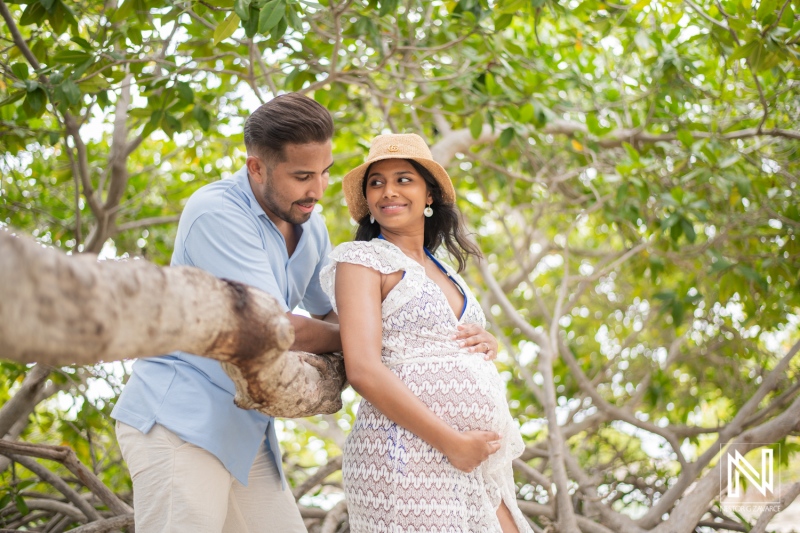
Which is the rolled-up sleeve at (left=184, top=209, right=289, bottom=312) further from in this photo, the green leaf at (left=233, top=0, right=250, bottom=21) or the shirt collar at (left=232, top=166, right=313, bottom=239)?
the green leaf at (left=233, top=0, right=250, bottom=21)

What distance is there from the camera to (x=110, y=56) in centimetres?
281

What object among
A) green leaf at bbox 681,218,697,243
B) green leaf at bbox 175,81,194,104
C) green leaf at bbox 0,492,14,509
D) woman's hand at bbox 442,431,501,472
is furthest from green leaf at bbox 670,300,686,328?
green leaf at bbox 0,492,14,509

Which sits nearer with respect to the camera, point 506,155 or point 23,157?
point 23,157

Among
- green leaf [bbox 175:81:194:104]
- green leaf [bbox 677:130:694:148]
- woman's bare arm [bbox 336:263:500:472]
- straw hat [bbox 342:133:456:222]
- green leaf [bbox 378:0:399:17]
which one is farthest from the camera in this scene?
green leaf [bbox 677:130:694:148]

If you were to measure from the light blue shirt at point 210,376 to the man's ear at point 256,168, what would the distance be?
0.33 feet

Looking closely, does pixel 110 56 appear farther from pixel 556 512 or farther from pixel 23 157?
pixel 556 512

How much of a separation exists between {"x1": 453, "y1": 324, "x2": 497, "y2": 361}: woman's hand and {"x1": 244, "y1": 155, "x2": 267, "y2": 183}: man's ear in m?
0.73

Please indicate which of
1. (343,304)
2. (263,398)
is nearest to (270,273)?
(343,304)

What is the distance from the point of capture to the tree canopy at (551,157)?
311cm

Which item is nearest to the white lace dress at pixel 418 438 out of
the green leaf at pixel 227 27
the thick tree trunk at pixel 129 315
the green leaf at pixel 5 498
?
the thick tree trunk at pixel 129 315

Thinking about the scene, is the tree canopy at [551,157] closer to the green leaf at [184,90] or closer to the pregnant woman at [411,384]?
the green leaf at [184,90]

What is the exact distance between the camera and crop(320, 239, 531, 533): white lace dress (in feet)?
6.50

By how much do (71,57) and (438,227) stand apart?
143cm

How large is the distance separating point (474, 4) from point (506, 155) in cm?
207
